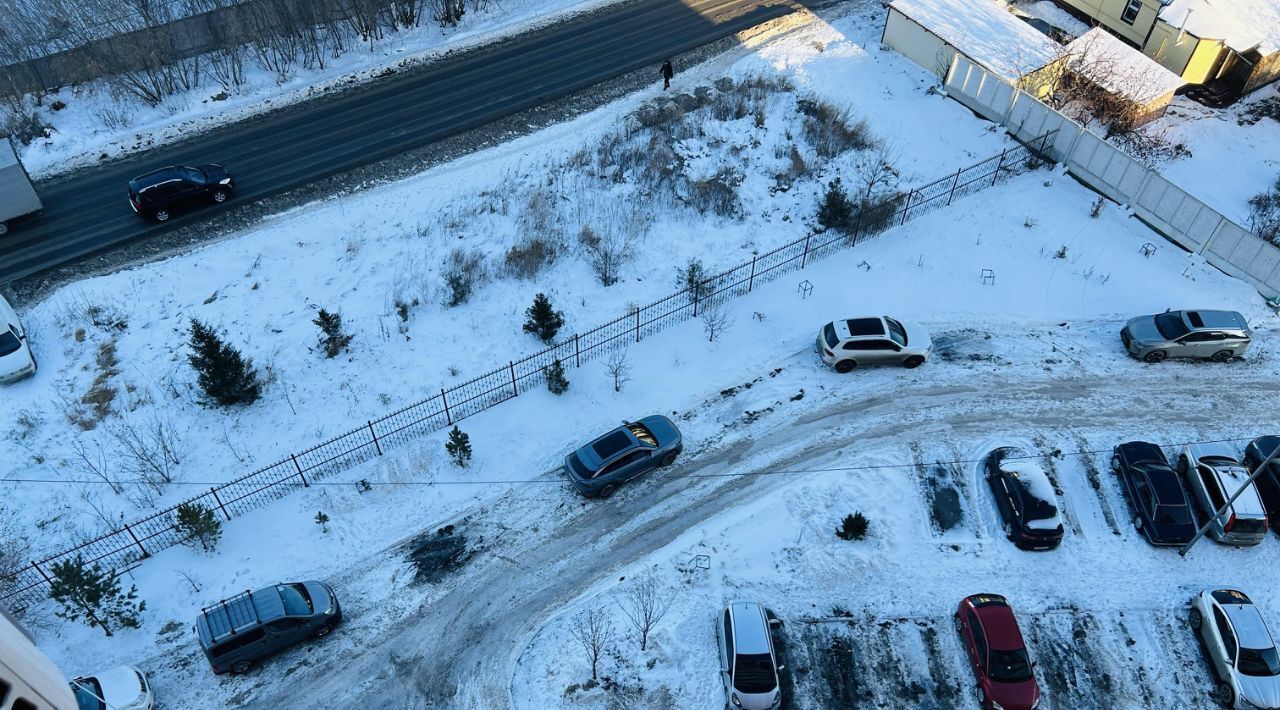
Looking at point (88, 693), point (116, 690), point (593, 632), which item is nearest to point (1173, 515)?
point (593, 632)

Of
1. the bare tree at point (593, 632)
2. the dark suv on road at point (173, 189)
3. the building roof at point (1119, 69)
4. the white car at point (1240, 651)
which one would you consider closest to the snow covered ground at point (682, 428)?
the bare tree at point (593, 632)

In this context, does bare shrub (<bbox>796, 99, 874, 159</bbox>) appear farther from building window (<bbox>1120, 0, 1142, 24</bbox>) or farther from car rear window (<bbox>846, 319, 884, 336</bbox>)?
building window (<bbox>1120, 0, 1142, 24</bbox>)

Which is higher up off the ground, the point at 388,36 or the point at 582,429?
the point at 388,36

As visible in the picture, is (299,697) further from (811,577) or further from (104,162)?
(104,162)

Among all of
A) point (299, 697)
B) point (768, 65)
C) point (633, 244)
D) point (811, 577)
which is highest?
point (768, 65)

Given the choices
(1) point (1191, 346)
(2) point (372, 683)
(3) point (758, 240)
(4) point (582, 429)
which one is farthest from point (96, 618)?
(1) point (1191, 346)

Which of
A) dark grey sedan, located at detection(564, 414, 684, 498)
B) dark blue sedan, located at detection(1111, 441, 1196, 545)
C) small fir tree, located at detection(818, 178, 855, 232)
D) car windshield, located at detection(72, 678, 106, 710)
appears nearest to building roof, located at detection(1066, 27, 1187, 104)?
small fir tree, located at detection(818, 178, 855, 232)
